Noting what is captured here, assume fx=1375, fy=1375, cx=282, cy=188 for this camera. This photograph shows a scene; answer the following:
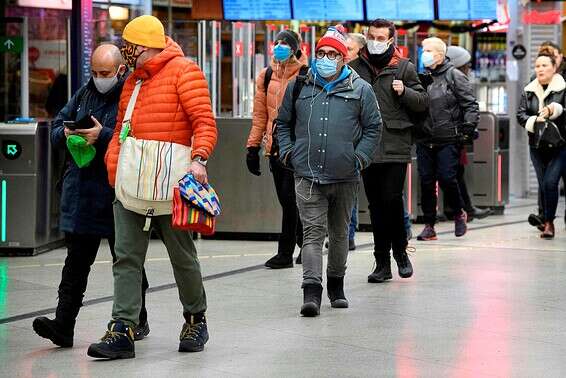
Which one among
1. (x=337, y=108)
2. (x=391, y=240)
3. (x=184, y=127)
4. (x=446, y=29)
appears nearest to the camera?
(x=184, y=127)

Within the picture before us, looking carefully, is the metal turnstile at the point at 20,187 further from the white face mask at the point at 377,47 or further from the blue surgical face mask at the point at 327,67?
the blue surgical face mask at the point at 327,67

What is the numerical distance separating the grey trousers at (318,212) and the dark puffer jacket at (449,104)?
4383 mm

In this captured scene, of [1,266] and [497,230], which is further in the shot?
[497,230]

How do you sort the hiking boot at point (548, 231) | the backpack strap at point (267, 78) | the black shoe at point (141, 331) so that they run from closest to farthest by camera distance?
the black shoe at point (141, 331)
the backpack strap at point (267, 78)
the hiking boot at point (548, 231)

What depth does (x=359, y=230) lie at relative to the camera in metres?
14.0

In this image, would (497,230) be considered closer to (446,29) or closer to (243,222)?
(243,222)

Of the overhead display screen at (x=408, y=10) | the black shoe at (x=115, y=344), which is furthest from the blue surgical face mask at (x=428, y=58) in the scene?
the black shoe at (x=115, y=344)

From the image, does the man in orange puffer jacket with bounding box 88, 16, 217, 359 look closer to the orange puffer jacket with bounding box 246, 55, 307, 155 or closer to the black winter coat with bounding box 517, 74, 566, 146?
the orange puffer jacket with bounding box 246, 55, 307, 155

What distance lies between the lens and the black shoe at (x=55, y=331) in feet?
24.3

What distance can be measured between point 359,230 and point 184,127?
7.02m

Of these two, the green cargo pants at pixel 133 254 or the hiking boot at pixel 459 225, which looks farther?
the hiking boot at pixel 459 225

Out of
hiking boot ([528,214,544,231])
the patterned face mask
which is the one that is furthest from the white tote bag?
hiking boot ([528,214,544,231])

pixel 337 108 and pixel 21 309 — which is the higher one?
pixel 337 108

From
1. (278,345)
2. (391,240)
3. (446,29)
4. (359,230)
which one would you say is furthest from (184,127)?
(446,29)
